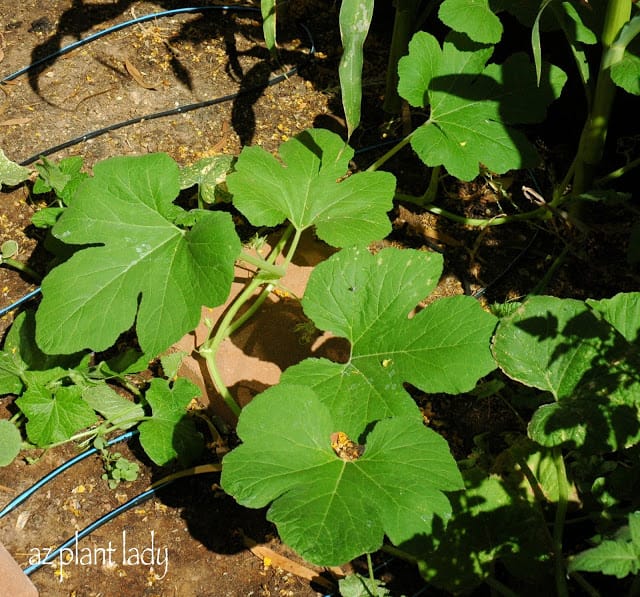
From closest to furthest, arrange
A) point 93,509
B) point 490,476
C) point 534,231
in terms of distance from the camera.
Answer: point 490,476 < point 93,509 < point 534,231

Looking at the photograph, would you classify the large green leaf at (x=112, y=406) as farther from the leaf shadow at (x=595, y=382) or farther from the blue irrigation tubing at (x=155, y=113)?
the leaf shadow at (x=595, y=382)

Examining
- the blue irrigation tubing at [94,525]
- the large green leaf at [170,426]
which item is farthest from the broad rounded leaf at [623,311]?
the blue irrigation tubing at [94,525]

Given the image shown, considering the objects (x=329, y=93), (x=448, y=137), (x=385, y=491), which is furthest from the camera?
(x=329, y=93)

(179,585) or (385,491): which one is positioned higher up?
(385,491)

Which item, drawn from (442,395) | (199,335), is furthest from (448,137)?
(199,335)

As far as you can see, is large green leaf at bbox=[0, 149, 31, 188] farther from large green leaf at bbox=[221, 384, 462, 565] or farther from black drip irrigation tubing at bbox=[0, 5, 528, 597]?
large green leaf at bbox=[221, 384, 462, 565]

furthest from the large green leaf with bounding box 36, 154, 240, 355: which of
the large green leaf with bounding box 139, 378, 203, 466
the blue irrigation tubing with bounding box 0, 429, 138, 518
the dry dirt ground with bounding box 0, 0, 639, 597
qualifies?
the dry dirt ground with bounding box 0, 0, 639, 597

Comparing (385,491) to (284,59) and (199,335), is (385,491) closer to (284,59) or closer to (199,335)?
(199,335)

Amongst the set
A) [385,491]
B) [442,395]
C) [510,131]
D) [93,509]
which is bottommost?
[442,395]
